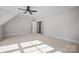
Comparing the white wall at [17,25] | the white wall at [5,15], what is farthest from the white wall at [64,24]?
the white wall at [5,15]

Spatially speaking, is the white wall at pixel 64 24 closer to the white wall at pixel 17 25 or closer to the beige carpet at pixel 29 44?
the beige carpet at pixel 29 44

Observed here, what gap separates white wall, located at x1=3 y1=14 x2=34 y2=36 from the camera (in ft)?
4.20

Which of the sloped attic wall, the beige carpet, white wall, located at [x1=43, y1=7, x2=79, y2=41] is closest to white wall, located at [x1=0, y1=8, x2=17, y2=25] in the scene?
the sloped attic wall

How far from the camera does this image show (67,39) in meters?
1.39

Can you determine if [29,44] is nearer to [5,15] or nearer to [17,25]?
[17,25]

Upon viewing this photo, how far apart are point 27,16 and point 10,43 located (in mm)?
816

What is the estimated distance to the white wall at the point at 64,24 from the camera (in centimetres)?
134

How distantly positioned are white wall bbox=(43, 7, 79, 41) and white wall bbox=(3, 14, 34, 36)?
449mm

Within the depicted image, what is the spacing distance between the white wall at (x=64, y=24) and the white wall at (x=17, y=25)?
0.45 m

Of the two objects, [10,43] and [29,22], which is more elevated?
[29,22]

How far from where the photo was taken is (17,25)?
1.32 meters

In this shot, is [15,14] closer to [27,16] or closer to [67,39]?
[27,16]
